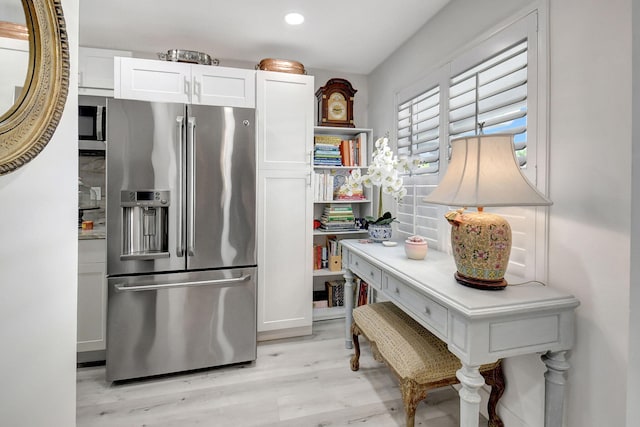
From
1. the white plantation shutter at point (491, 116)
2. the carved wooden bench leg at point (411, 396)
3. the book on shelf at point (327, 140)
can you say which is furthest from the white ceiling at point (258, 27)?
the carved wooden bench leg at point (411, 396)

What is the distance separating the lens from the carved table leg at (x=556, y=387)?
1.30 meters

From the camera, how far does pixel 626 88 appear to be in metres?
1.14

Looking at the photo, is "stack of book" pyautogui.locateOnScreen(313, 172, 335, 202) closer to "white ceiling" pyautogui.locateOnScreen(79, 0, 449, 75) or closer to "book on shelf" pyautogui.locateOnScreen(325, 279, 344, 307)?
"book on shelf" pyautogui.locateOnScreen(325, 279, 344, 307)

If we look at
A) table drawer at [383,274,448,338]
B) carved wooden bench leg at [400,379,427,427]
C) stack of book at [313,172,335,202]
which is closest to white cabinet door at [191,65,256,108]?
stack of book at [313,172,335,202]

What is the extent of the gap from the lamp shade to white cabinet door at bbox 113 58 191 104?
2.09 metres

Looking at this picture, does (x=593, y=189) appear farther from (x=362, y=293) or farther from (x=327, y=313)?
(x=327, y=313)

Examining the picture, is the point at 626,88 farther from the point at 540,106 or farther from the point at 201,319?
the point at 201,319

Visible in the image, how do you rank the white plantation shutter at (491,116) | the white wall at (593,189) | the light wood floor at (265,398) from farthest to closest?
1. the light wood floor at (265,398)
2. the white plantation shutter at (491,116)
3. the white wall at (593,189)

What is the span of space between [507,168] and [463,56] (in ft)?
3.27

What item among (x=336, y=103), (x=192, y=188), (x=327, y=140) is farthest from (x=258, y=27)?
(x=192, y=188)

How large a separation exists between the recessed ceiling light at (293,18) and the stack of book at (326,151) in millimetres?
1003

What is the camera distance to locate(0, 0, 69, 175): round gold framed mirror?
766mm

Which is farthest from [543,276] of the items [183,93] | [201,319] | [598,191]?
[183,93]

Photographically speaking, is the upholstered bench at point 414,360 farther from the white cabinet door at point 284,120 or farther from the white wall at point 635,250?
the white cabinet door at point 284,120
